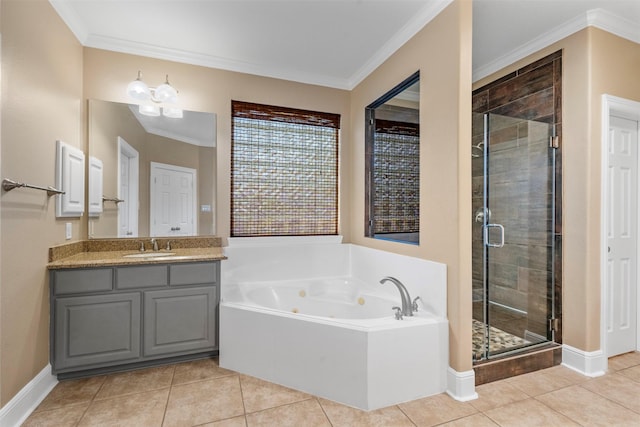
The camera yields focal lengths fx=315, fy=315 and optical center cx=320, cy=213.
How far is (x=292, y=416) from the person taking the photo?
1.80 metres

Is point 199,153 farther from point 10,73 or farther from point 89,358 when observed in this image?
point 89,358

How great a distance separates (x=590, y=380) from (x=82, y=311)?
352 centimetres

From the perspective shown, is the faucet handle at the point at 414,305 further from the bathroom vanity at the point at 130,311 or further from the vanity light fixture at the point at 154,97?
the vanity light fixture at the point at 154,97

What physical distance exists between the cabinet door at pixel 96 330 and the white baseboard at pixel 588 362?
10.5 ft

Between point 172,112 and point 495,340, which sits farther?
point 172,112

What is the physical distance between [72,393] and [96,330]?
39cm

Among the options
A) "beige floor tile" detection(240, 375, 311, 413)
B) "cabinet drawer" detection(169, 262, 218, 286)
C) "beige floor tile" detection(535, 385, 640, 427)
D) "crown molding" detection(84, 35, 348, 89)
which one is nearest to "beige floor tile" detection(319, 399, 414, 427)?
"beige floor tile" detection(240, 375, 311, 413)

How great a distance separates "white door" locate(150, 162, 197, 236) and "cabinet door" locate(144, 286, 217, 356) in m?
0.69

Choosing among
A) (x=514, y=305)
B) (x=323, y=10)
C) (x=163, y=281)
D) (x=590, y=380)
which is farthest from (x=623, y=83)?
(x=163, y=281)

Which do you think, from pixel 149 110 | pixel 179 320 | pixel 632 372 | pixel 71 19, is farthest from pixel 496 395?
pixel 71 19

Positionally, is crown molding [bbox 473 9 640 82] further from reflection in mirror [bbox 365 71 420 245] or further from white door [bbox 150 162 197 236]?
white door [bbox 150 162 197 236]

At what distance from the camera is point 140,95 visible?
2709 millimetres

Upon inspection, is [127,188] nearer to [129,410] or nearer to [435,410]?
[129,410]

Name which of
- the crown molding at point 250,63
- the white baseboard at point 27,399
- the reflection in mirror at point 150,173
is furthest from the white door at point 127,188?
the white baseboard at point 27,399
